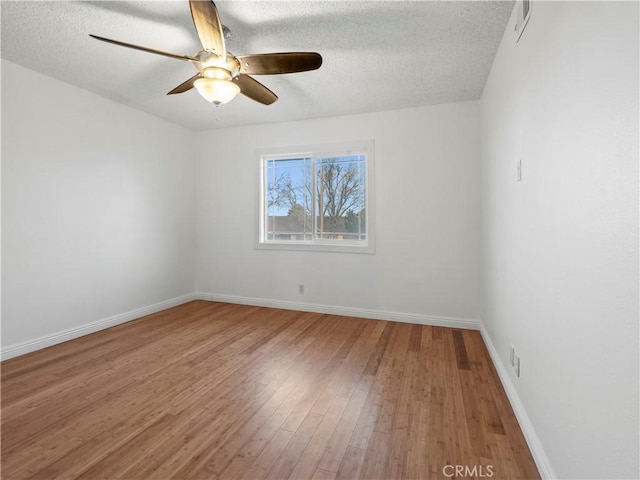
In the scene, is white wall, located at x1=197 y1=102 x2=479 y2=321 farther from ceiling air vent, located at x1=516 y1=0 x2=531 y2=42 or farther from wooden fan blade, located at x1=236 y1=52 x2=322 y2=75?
wooden fan blade, located at x1=236 y1=52 x2=322 y2=75

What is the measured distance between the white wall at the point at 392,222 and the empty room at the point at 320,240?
1.2 inches

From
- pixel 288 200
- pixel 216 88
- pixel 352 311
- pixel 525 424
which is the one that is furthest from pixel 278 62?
pixel 352 311

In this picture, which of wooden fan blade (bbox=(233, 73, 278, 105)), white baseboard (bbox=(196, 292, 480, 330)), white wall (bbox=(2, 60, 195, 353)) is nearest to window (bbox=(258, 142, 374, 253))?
white baseboard (bbox=(196, 292, 480, 330))

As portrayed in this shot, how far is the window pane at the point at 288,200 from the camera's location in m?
4.40

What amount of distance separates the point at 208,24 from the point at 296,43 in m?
0.89

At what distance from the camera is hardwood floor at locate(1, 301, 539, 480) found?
156cm

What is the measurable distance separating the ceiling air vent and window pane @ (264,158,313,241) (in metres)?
2.79

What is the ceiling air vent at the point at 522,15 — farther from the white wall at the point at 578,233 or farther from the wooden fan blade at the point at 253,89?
the wooden fan blade at the point at 253,89

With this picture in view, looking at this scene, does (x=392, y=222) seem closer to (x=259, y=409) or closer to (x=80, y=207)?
(x=259, y=409)

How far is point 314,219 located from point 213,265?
1.76 metres

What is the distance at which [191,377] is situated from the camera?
2.45 meters

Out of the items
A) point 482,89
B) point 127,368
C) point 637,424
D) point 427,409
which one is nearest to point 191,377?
point 127,368

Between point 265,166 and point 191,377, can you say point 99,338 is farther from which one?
point 265,166

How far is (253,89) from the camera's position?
2.54 m
